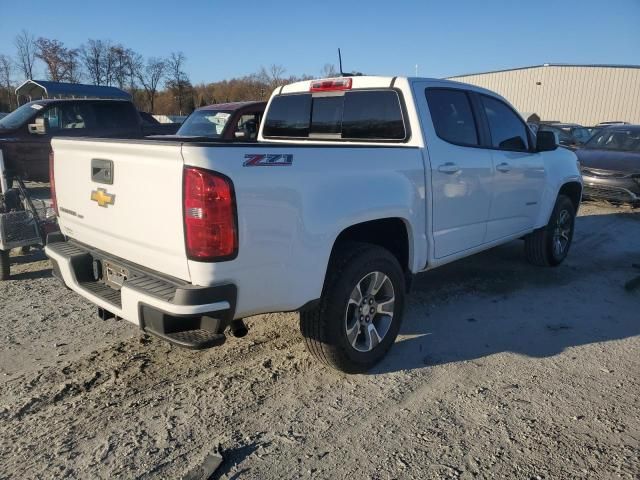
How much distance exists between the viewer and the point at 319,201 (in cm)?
285

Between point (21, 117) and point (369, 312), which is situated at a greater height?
point (21, 117)

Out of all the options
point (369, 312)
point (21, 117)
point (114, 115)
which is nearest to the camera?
point (369, 312)

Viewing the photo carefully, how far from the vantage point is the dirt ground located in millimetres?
2529

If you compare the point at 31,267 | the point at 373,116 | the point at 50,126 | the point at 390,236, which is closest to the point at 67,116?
the point at 50,126

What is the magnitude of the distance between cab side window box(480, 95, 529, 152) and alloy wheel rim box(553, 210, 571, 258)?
1.31 m

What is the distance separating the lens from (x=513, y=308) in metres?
4.67

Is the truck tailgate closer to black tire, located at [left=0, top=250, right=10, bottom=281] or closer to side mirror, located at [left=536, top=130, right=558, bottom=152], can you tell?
black tire, located at [left=0, top=250, right=10, bottom=281]

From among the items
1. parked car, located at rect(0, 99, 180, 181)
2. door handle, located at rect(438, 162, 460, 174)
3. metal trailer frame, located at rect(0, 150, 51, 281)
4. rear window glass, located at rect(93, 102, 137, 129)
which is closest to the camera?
door handle, located at rect(438, 162, 460, 174)

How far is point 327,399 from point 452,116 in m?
2.55

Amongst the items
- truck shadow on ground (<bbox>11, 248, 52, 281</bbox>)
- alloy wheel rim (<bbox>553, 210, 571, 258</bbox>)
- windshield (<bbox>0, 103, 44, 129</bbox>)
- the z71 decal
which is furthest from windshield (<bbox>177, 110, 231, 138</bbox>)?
the z71 decal

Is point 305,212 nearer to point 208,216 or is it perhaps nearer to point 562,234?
point 208,216

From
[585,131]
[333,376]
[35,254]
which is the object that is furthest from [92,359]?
[585,131]

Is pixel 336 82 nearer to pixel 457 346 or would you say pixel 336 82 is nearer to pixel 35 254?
pixel 457 346

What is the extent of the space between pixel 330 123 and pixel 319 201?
1.79 meters
